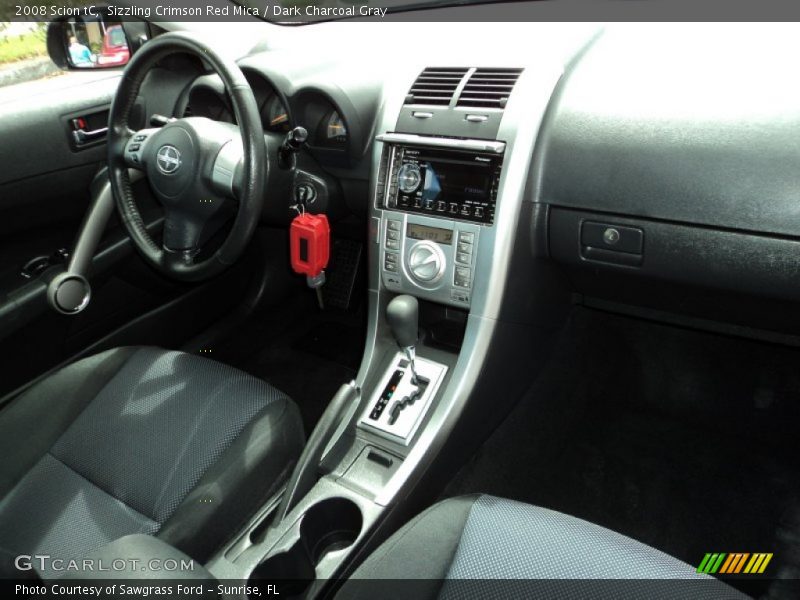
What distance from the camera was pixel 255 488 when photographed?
1.33m

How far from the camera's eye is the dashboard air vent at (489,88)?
1.51 m

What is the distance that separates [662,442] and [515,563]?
3.88 ft

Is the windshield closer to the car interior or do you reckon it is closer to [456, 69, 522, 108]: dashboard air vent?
the car interior

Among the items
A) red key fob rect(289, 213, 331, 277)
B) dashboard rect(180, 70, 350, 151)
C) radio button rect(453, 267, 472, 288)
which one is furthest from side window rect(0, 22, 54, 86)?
radio button rect(453, 267, 472, 288)

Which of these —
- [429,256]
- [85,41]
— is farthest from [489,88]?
[85,41]

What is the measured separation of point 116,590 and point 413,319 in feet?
2.96

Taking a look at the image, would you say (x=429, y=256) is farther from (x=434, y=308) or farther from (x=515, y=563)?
(x=515, y=563)

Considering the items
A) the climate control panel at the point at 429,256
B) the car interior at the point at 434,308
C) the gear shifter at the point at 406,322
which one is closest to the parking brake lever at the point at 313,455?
the car interior at the point at 434,308

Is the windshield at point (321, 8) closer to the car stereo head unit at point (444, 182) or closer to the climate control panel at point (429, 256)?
the car stereo head unit at point (444, 182)

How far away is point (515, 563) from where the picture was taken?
990mm

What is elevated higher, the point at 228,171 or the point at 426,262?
the point at 228,171

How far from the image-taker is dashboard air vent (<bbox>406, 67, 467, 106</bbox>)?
1588 mm

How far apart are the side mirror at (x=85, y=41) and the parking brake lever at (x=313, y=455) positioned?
1.37m

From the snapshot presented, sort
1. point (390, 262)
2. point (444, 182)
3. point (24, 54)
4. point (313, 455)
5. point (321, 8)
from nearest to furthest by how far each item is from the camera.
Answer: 1. point (313, 455)
2. point (444, 182)
3. point (390, 262)
4. point (24, 54)
5. point (321, 8)
